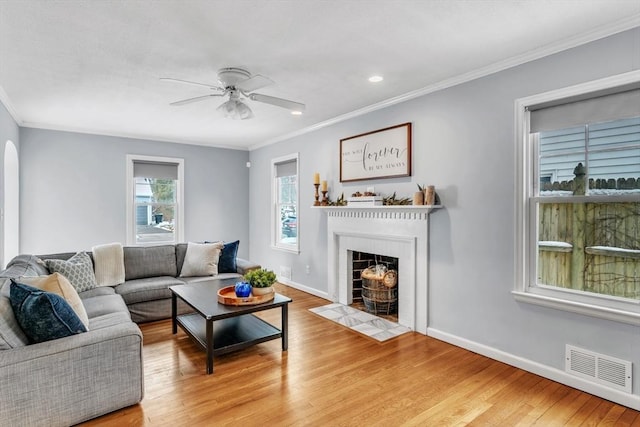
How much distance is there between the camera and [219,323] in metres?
3.37

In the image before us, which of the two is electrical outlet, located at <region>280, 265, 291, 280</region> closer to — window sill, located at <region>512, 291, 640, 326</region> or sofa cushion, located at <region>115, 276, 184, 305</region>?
sofa cushion, located at <region>115, 276, 184, 305</region>

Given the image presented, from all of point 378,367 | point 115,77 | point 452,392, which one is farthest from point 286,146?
point 452,392

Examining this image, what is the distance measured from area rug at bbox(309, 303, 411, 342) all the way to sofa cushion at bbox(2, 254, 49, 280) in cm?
280

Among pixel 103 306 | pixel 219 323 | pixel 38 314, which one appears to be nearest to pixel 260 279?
pixel 219 323

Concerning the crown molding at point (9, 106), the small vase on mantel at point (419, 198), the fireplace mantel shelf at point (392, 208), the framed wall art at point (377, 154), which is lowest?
the fireplace mantel shelf at point (392, 208)

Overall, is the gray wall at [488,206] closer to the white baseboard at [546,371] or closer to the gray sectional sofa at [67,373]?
the white baseboard at [546,371]

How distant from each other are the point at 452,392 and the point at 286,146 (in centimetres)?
427

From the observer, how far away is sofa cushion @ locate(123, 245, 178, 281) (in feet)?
13.8

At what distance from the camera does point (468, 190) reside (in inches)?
123

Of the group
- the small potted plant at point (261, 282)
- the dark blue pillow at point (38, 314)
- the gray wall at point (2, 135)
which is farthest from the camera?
the gray wall at point (2, 135)

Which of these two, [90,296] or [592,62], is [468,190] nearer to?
[592,62]

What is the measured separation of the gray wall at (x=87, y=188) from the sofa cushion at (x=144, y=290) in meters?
1.81

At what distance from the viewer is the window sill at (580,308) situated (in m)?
2.23

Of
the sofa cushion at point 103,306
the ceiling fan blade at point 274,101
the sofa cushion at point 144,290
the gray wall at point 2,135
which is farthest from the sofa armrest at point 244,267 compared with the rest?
the gray wall at point 2,135
